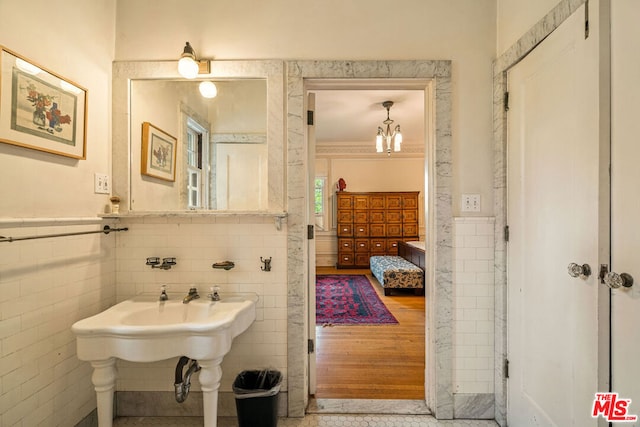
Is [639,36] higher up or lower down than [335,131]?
lower down

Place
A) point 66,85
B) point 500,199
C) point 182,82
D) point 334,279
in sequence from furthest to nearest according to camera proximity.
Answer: point 334,279 < point 182,82 < point 500,199 < point 66,85

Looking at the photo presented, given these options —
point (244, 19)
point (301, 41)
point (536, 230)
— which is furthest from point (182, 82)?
point (536, 230)

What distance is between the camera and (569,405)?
127cm

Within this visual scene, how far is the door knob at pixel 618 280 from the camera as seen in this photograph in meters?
0.99

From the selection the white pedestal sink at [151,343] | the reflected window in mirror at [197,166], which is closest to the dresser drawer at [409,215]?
the reflected window in mirror at [197,166]

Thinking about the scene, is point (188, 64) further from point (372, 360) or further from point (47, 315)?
point (372, 360)

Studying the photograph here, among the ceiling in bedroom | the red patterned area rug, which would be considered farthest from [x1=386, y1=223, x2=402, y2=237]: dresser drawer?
the ceiling in bedroom

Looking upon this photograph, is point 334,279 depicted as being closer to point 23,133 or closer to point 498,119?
point 498,119

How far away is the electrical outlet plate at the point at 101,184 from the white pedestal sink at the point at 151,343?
2.30 feet

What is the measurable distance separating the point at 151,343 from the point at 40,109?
120 centimetres

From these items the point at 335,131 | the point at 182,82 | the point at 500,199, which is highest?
the point at 335,131

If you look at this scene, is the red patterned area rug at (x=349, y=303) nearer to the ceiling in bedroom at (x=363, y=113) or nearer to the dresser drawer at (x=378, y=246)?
the dresser drawer at (x=378, y=246)

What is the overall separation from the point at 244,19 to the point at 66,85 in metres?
1.06

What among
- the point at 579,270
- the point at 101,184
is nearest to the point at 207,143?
the point at 101,184
